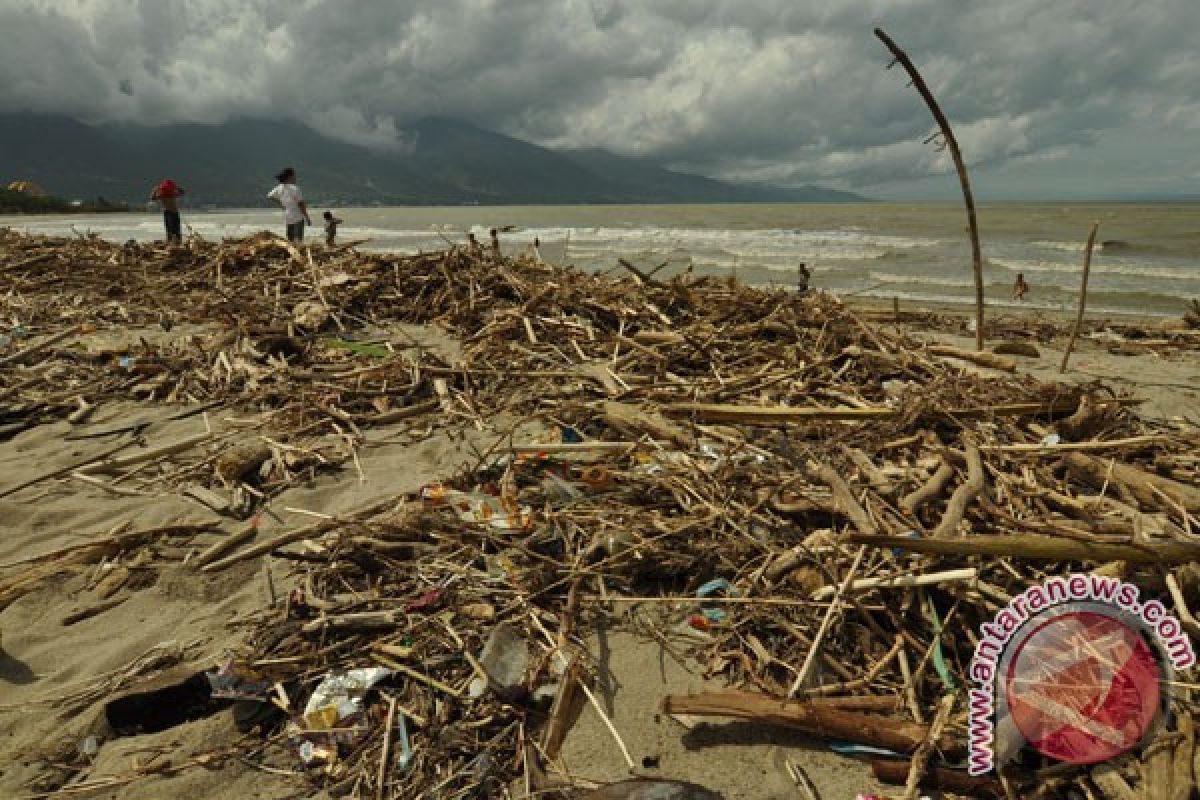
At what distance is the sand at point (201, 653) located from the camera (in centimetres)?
199

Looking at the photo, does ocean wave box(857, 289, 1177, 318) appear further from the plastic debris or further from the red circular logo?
the plastic debris

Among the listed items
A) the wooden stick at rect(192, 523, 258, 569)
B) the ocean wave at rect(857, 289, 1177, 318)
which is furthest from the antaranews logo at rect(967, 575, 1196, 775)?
the ocean wave at rect(857, 289, 1177, 318)

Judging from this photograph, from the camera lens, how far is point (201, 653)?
8.16 ft

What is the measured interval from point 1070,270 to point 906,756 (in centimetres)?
2326

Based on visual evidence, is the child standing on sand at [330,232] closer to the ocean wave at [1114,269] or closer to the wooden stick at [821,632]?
the wooden stick at [821,632]

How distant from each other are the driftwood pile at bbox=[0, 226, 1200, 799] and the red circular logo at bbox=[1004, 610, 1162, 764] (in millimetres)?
67

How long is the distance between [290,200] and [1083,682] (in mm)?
13251

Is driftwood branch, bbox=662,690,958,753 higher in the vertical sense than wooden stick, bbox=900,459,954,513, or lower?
lower

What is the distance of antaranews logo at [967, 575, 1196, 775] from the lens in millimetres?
1774

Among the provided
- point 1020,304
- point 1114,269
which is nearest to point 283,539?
point 1020,304

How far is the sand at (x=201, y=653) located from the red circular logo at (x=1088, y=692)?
515mm

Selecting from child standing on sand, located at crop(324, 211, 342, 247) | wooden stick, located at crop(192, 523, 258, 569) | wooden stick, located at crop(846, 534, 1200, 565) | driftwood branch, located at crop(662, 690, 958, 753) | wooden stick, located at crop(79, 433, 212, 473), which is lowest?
driftwood branch, located at crop(662, 690, 958, 753)

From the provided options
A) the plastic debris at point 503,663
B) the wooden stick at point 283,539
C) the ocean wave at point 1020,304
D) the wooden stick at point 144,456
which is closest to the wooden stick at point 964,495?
the plastic debris at point 503,663

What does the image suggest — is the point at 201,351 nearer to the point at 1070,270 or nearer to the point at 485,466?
the point at 485,466
